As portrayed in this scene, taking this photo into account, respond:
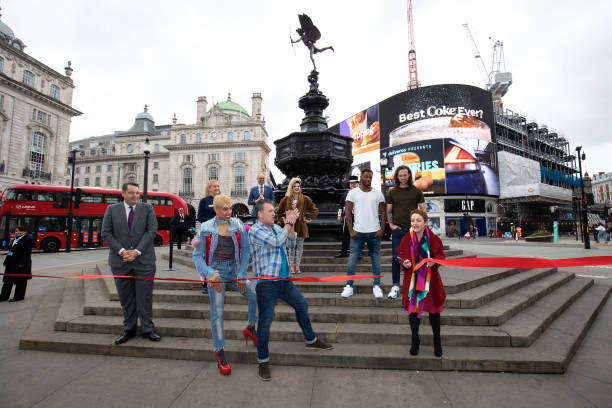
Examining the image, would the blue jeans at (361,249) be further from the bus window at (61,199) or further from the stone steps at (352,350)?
the bus window at (61,199)

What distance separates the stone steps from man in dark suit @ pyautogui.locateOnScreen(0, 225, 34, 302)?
2.44 m

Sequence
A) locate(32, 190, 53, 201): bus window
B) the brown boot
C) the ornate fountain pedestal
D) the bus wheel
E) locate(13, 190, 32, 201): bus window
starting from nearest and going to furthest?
the brown boot < the ornate fountain pedestal < locate(13, 190, 32, 201): bus window < locate(32, 190, 53, 201): bus window < the bus wheel

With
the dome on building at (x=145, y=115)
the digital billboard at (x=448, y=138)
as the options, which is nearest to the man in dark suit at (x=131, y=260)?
the digital billboard at (x=448, y=138)

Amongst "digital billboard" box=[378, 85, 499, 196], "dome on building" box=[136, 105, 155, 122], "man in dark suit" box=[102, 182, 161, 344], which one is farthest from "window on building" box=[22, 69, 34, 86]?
"digital billboard" box=[378, 85, 499, 196]

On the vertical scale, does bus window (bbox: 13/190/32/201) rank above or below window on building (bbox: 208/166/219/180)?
below

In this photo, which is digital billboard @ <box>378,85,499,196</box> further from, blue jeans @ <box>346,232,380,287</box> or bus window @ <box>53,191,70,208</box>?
blue jeans @ <box>346,232,380,287</box>

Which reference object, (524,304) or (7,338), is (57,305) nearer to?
(7,338)

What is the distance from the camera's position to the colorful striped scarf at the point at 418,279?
2.97 metres

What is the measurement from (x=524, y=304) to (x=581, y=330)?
68 centimetres

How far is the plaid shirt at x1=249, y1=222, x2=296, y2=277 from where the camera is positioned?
282 cm

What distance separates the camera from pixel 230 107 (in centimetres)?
6347

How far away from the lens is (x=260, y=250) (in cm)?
293

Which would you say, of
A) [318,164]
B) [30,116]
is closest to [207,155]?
[30,116]

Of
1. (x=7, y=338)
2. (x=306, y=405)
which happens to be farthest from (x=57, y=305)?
(x=306, y=405)
